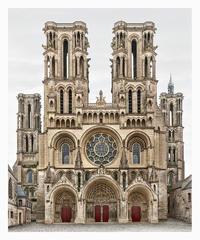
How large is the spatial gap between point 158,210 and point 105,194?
5797 millimetres

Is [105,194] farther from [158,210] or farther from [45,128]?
[45,128]

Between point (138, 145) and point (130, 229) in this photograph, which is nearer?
point (130, 229)

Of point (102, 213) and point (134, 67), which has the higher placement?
point (134, 67)

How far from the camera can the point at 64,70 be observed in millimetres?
59781

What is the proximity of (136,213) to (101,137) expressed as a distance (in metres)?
8.80

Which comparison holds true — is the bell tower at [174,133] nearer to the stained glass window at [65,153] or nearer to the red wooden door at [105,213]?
the red wooden door at [105,213]

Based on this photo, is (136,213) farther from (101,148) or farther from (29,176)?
(29,176)

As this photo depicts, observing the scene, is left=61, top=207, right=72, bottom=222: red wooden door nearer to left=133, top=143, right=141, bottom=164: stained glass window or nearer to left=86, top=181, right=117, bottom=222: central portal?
left=86, top=181, right=117, bottom=222: central portal

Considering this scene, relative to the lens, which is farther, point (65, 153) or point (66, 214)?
point (65, 153)

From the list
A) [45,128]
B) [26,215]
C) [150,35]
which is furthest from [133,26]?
[26,215]

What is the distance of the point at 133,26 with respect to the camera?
6050 centimetres

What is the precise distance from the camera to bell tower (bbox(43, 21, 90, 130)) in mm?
56819

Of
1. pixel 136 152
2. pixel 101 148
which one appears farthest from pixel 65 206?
pixel 136 152

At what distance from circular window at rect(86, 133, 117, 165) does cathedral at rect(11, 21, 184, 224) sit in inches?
4.2
